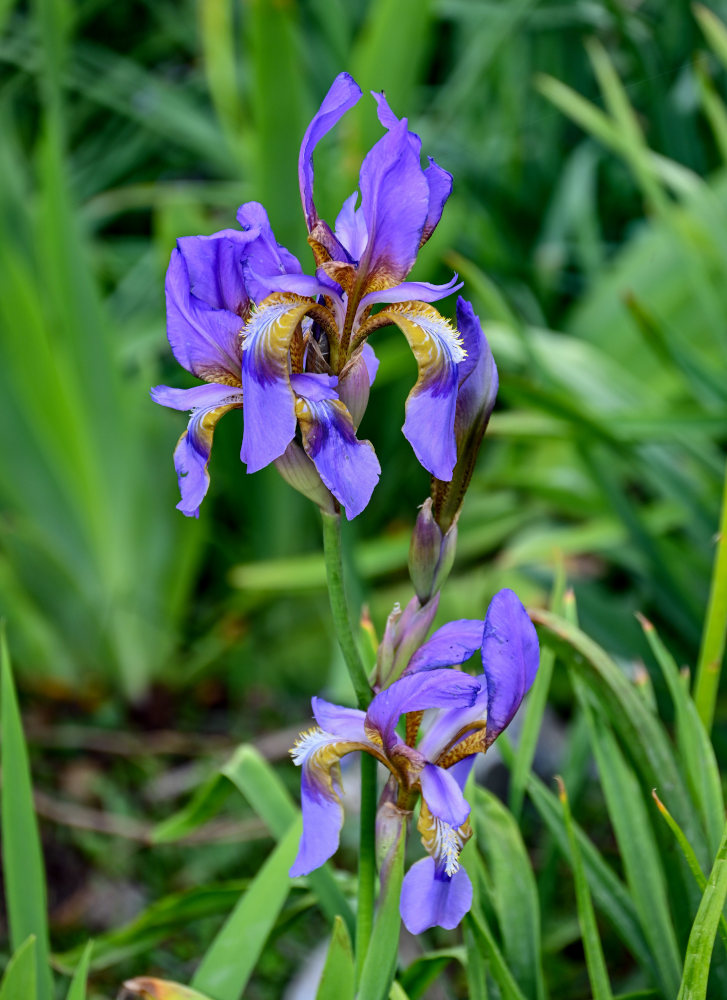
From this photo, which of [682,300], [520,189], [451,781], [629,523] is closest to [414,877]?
[451,781]

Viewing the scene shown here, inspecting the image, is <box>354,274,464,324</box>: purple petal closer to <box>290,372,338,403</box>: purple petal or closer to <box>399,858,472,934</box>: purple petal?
<box>290,372,338,403</box>: purple petal

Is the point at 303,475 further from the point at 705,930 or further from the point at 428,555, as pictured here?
the point at 705,930

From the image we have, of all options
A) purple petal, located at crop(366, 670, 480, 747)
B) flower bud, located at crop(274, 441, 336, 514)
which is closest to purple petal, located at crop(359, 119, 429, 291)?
flower bud, located at crop(274, 441, 336, 514)

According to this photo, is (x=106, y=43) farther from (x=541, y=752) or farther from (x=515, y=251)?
(x=541, y=752)

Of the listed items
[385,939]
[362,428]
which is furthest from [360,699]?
[362,428]

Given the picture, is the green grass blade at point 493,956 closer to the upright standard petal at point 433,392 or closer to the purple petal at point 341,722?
the purple petal at point 341,722
